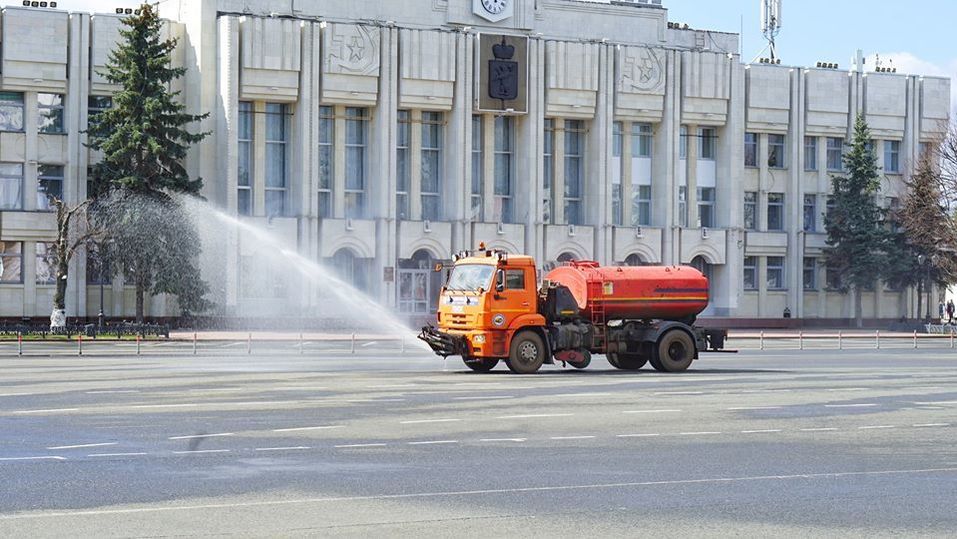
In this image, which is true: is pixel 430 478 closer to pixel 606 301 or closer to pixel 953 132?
pixel 606 301

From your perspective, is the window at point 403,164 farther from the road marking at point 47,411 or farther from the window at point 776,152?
the road marking at point 47,411

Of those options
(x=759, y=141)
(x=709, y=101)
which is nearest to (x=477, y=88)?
(x=709, y=101)

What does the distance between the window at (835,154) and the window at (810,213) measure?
6.71 feet

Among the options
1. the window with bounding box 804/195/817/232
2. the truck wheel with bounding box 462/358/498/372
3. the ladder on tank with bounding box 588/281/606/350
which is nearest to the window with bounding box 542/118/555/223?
the window with bounding box 804/195/817/232

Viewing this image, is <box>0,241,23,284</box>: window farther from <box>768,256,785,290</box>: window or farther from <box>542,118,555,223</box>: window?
<box>768,256,785,290</box>: window

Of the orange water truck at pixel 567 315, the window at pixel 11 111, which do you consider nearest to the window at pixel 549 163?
the window at pixel 11 111

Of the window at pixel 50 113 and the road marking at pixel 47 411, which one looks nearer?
the road marking at pixel 47 411

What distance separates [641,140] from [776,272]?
38.0ft

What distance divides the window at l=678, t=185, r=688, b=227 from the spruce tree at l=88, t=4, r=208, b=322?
26958 mm

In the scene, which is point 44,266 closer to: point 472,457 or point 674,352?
point 674,352

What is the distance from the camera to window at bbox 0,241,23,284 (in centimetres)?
6488

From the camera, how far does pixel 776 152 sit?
8219 cm

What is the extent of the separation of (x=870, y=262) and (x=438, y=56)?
2594 cm

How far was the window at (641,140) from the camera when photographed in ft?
253
